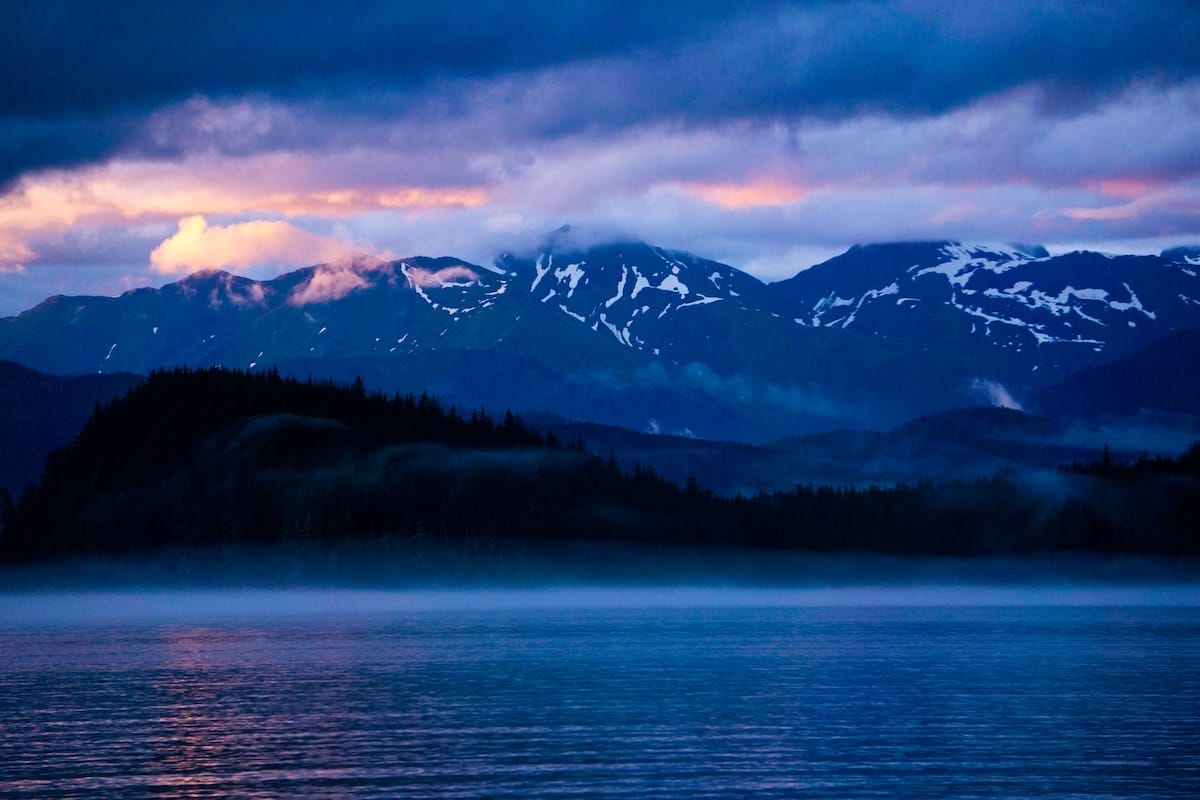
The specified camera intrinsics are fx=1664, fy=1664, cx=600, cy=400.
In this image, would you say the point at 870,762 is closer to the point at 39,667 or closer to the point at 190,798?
the point at 190,798

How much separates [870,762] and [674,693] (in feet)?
127

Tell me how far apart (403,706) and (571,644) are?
76262 millimetres

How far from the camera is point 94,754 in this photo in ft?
296

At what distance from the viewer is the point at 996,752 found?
89.2 metres

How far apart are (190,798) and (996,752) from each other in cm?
4212

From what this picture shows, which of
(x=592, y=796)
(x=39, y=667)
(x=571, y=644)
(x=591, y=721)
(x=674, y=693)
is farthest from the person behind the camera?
(x=571, y=644)

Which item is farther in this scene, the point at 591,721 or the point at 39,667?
the point at 39,667

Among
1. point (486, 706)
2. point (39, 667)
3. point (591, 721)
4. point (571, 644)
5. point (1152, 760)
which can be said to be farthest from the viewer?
point (571, 644)

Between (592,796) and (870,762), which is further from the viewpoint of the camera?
(870,762)

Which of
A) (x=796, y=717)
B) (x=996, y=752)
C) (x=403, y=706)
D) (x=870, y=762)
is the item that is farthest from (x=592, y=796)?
(x=403, y=706)

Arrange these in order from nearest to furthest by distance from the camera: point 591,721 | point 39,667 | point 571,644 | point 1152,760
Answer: point 1152,760
point 591,721
point 39,667
point 571,644

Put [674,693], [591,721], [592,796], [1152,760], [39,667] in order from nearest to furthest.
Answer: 1. [592,796]
2. [1152,760]
3. [591,721]
4. [674,693]
5. [39,667]

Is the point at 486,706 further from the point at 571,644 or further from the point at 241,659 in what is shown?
the point at 571,644

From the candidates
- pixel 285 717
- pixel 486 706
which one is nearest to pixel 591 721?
pixel 486 706
